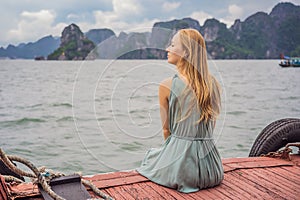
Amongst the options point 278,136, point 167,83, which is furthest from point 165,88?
point 278,136

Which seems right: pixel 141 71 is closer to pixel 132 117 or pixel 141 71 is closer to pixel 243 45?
pixel 132 117

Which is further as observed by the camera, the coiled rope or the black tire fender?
the black tire fender

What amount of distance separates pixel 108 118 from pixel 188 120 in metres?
0.61

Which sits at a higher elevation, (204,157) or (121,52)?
(121,52)

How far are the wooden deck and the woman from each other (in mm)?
88

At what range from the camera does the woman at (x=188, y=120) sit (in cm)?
260

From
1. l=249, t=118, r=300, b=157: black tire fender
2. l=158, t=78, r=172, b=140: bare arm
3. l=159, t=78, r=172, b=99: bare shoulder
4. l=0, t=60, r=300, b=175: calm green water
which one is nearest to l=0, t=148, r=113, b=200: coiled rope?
l=0, t=60, r=300, b=175: calm green water

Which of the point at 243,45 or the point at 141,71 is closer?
the point at 141,71

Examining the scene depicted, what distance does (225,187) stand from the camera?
281 centimetres

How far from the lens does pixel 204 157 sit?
9.12 feet

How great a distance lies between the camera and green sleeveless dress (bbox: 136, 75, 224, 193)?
2668 millimetres

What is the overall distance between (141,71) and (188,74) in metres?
0.33

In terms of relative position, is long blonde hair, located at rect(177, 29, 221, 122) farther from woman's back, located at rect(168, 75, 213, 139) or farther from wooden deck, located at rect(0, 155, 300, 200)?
wooden deck, located at rect(0, 155, 300, 200)

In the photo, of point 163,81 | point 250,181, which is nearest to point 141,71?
point 163,81
